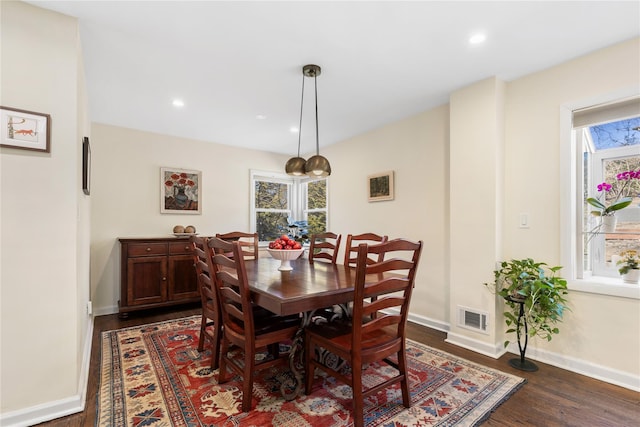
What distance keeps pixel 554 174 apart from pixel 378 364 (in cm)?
213

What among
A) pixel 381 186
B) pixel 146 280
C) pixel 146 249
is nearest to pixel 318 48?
pixel 381 186

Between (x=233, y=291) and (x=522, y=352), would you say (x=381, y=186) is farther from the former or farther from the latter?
(x=233, y=291)

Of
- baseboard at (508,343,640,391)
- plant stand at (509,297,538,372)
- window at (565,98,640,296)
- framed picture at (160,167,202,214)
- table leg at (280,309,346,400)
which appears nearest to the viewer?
table leg at (280,309,346,400)

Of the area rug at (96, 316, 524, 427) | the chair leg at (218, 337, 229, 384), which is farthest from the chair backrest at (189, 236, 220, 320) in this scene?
the area rug at (96, 316, 524, 427)

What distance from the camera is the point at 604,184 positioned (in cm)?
232

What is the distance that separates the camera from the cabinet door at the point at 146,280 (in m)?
3.56

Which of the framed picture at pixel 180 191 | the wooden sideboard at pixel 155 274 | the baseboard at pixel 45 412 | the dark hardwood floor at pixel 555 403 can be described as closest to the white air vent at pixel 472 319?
the dark hardwood floor at pixel 555 403

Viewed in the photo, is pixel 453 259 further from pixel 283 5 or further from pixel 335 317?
pixel 283 5

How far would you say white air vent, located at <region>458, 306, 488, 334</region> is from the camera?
2.67 m

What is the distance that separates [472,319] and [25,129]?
11.7 ft

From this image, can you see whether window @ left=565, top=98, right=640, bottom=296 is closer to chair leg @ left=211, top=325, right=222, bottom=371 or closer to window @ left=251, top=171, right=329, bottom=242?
chair leg @ left=211, top=325, right=222, bottom=371

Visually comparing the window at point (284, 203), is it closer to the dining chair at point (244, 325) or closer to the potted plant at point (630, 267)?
the dining chair at point (244, 325)

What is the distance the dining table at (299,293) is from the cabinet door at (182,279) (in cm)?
169

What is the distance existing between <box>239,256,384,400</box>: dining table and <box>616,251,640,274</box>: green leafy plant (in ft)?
5.97
